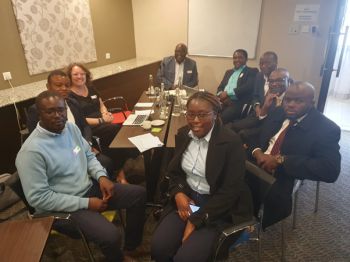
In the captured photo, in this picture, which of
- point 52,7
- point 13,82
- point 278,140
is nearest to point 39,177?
point 278,140

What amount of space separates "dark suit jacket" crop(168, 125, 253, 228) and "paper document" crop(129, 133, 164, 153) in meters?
0.62

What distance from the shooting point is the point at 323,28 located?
151 inches

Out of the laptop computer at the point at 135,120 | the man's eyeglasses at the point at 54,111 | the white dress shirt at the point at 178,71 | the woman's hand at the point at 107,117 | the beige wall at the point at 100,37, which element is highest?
the beige wall at the point at 100,37

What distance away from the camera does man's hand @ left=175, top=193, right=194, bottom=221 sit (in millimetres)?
1518

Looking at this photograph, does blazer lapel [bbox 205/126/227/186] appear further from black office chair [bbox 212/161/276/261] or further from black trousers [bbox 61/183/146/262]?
black trousers [bbox 61/183/146/262]

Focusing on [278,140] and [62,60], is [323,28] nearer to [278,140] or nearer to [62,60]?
[278,140]

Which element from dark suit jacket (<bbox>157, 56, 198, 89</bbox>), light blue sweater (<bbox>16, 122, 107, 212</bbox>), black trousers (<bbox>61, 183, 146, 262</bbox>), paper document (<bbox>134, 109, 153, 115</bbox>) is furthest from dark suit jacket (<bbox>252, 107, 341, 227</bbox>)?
dark suit jacket (<bbox>157, 56, 198, 89</bbox>)

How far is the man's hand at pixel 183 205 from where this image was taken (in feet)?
4.98

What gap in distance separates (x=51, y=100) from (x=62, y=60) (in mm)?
→ 2593

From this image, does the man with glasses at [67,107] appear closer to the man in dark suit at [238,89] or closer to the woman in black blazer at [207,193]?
the woman in black blazer at [207,193]

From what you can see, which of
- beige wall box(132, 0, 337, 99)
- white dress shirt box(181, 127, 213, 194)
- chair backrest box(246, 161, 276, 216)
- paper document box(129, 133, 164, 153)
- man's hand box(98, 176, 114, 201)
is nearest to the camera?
chair backrest box(246, 161, 276, 216)

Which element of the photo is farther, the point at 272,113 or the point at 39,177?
the point at 272,113

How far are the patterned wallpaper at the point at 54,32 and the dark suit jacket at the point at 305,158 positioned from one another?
327 cm

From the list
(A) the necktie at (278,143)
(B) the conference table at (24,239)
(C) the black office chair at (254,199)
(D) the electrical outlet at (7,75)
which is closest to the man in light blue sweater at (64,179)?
(B) the conference table at (24,239)
